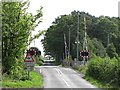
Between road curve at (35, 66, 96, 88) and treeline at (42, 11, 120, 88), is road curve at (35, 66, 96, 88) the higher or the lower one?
the lower one

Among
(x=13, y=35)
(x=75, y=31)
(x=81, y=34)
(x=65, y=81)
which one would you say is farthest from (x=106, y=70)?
(x=75, y=31)

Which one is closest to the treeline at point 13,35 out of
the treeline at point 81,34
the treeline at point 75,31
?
the treeline at point 81,34

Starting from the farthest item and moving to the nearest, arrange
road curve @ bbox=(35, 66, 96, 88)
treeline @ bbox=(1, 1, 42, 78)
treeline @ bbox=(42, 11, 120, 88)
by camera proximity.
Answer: treeline @ bbox=(42, 11, 120, 88), road curve @ bbox=(35, 66, 96, 88), treeline @ bbox=(1, 1, 42, 78)

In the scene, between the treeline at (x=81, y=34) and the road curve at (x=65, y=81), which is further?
the treeline at (x=81, y=34)

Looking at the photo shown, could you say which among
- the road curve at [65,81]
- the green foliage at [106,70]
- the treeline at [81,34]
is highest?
the treeline at [81,34]

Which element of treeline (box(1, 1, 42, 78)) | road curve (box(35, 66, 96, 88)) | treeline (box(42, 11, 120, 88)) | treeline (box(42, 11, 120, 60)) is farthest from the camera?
treeline (box(42, 11, 120, 60))

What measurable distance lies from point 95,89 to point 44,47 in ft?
313

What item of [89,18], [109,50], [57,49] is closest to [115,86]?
[109,50]

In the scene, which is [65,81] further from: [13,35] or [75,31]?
[75,31]

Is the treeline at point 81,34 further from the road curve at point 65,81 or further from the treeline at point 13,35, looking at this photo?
the treeline at point 13,35

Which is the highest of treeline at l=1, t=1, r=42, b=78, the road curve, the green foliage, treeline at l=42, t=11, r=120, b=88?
treeline at l=42, t=11, r=120, b=88

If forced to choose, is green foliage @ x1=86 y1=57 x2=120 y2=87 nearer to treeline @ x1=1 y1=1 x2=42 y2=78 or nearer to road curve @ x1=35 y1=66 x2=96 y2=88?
road curve @ x1=35 y1=66 x2=96 y2=88

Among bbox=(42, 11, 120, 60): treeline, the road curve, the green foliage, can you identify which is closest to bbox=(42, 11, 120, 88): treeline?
bbox=(42, 11, 120, 60): treeline

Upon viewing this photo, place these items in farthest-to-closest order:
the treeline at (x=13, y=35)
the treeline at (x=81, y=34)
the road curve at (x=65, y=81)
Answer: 1. the treeline at (x=81, y=34)
2. the road curve at (x=65, y=81)
3. the treeline at (x=13, y=35)
